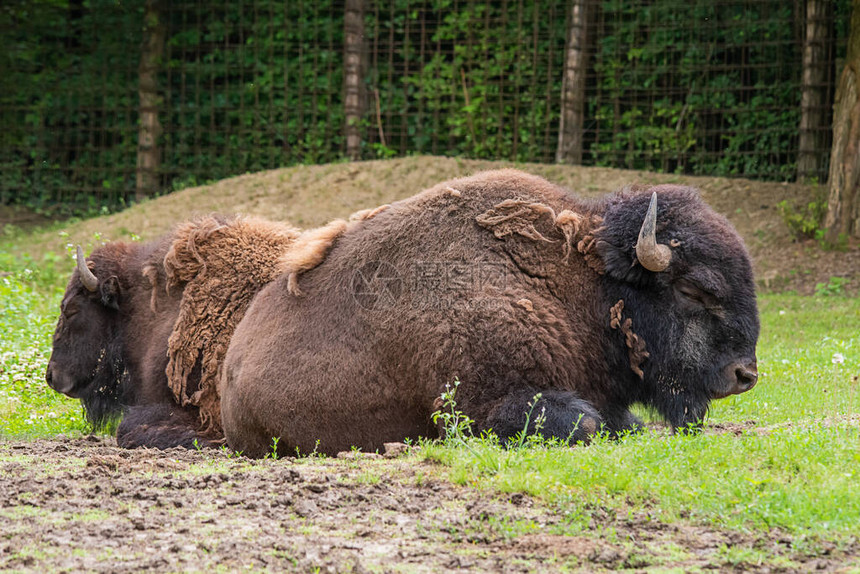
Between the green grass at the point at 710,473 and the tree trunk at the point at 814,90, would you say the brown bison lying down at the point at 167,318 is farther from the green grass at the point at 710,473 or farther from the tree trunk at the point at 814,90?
the tree trunk at the point at 814,90

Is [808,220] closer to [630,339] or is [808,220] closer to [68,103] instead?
[630,339]

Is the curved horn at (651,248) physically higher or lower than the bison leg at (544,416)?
higher

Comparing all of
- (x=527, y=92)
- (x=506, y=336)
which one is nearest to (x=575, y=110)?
(x=527, y=92)

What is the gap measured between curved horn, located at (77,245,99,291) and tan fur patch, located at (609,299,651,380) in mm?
3808

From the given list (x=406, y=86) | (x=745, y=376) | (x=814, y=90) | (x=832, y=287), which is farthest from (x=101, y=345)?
(x=406, y=86)

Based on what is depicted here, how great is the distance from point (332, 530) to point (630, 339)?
2207 millimetres

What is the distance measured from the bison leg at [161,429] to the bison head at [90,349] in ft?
1.81

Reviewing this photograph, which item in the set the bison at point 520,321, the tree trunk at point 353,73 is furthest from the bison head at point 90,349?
the tree trunk at point 353,73

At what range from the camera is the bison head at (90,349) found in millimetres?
7438

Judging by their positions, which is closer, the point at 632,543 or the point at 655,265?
the point at 632,543

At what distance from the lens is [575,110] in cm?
1692

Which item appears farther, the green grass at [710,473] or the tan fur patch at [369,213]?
the tan fur patch at [369,213]

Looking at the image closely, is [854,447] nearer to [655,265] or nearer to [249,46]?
[655,265]

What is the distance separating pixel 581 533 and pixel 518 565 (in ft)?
1.28
